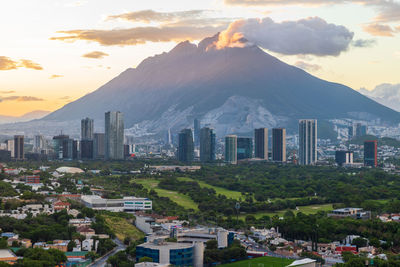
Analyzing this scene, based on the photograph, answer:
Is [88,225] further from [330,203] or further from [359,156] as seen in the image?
[359,156]

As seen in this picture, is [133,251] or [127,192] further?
[127,192]

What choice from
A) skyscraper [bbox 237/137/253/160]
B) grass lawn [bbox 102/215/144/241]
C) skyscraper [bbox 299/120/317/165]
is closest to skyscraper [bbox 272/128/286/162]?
skyscraper [bbox 299/120/317/165]

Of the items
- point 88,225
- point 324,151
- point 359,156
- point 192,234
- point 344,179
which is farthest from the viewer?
point 324,151

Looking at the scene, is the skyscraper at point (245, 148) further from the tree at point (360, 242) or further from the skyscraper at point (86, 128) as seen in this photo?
the tree at point (360, 242)

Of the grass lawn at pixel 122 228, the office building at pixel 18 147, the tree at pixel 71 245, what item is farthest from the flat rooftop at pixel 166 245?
the office building at pixel 18 147

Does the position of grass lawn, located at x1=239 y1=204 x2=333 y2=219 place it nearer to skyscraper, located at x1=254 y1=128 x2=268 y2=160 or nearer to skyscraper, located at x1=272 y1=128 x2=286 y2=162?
skyscraper, located at x1=272 y1=128 x2=286 y2=162

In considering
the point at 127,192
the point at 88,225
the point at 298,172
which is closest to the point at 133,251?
the point at 88,225

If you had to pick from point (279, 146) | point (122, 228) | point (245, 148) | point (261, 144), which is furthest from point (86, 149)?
point (122, 228)
